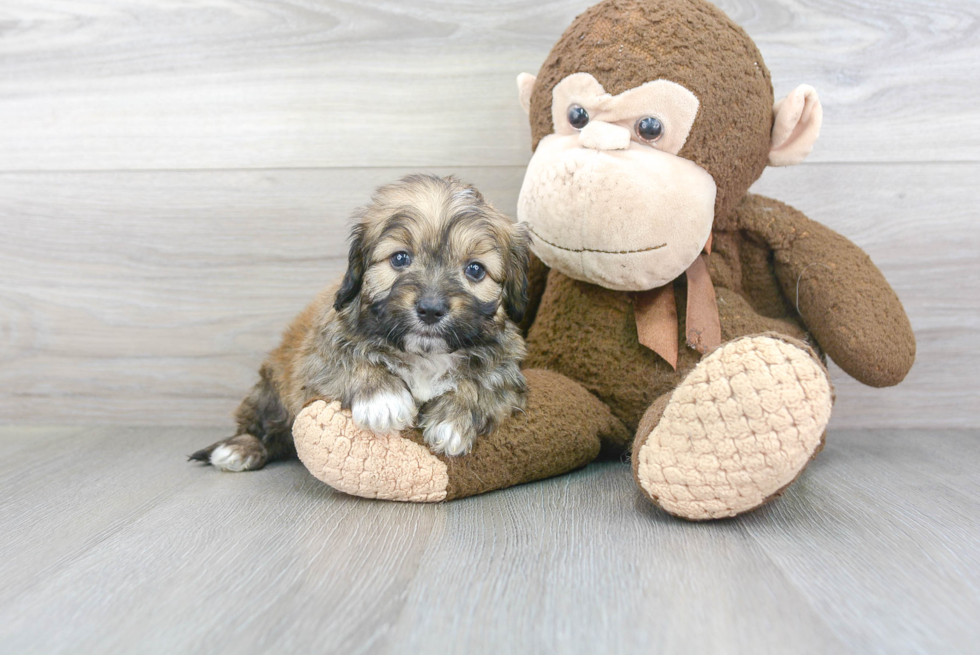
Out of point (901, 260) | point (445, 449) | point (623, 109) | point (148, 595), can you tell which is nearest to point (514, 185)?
point (623, 109)

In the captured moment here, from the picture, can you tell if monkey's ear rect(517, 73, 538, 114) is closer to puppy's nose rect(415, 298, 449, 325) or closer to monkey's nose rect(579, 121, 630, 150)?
monkey's nose rect(579, 121, 630, 150)

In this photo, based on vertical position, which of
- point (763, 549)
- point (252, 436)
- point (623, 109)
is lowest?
point (252, 436)

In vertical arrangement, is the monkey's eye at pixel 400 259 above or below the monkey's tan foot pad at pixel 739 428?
above

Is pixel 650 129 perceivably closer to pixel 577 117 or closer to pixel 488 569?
pixel 577 117

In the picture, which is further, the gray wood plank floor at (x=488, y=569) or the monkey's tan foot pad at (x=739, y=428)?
the monkey's tan foot pad at (x=739, y=428)

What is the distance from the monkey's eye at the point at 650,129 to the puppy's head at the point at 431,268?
1.28 ft

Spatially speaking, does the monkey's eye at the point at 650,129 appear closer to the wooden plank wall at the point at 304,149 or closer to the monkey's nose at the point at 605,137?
the monkey's nose at the point at 605,137

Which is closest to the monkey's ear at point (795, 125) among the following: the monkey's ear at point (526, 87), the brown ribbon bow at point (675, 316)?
the brown ribbon bow at point (675, 316)

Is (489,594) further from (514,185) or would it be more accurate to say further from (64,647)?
(514,185)

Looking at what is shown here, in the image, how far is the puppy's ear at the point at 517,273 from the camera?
173 centimetres

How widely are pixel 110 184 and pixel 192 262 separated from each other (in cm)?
38

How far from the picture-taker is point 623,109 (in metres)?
1.72

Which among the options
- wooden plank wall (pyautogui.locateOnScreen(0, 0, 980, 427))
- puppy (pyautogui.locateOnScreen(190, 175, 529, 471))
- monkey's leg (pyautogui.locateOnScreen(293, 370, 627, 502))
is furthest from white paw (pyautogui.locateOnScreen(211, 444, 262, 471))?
wooden plank wall (pyautogui.locateOnScreen(0, 0, 980, 427))

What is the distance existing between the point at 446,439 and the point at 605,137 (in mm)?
797
